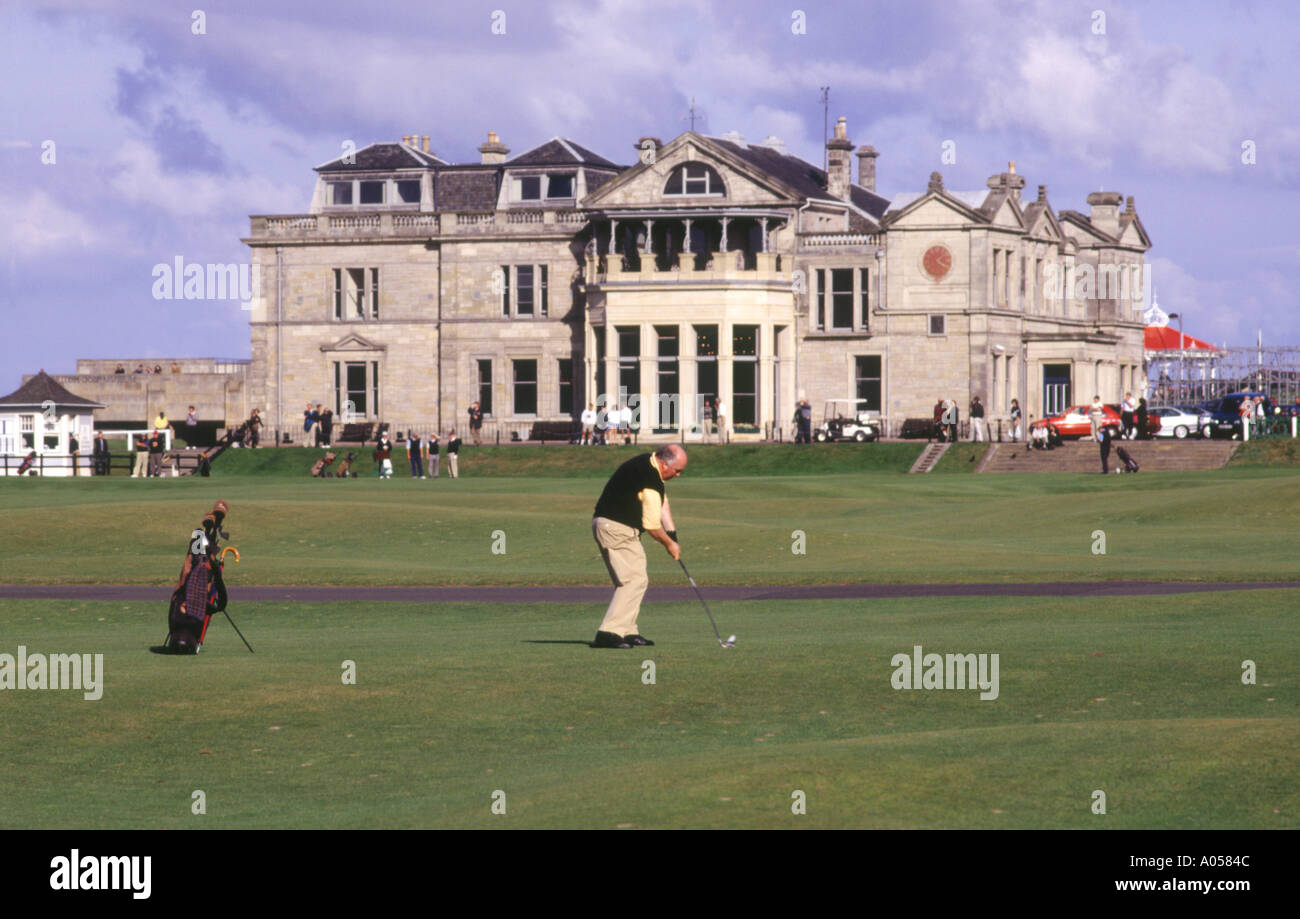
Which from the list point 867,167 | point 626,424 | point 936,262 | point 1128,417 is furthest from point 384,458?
point 867,167

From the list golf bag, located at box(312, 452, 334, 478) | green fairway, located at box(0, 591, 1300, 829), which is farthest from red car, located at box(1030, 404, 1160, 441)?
green fairway, located at box(0, 591, 1300, 829)

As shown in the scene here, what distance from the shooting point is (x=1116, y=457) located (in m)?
61.1

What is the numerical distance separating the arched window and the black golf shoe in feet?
185

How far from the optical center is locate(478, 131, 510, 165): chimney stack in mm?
85500

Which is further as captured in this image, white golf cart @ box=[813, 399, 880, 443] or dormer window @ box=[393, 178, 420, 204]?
dormer window @ box=[393, 178, 420, 204]

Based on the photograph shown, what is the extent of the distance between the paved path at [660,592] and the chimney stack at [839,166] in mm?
56239

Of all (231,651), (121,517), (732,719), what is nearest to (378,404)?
(121,517)

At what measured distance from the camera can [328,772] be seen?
13.6 meters

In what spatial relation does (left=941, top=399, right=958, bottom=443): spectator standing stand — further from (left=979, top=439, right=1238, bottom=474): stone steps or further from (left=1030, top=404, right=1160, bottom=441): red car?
(left=979, top=439, right=1238, bottom=474): stone steps

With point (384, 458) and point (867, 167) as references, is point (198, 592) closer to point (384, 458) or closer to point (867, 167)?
point (384, 458)

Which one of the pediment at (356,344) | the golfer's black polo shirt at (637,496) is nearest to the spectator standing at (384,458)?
the pediment at (356,344)

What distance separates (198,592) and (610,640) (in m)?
4.68

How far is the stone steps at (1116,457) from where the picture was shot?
197ft

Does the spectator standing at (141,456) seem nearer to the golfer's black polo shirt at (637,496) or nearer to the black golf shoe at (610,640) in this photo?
the black golf shoe at (610,640)
